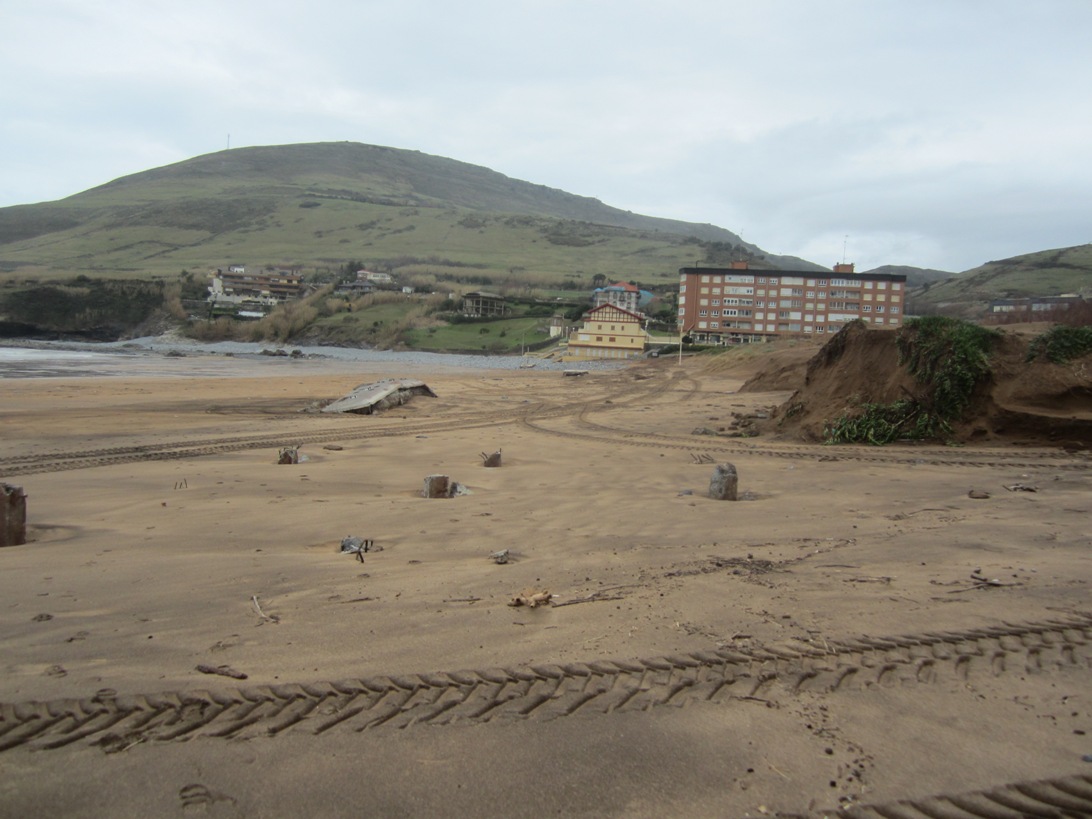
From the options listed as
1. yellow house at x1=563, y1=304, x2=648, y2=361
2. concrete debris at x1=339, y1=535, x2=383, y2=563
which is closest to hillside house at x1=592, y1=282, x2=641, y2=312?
yellow house at x1=563, y1=304, x2=648, y2=361

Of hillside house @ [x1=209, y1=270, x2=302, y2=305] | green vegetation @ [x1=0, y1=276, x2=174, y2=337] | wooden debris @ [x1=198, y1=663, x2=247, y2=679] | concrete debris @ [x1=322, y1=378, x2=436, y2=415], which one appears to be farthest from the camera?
hillside house @ [x1=209, y1=270, x2=302, y2=305]

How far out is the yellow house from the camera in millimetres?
54422

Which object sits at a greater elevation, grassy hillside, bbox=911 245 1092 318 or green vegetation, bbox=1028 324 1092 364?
grassy hillside, bbox=911 245 1092 318

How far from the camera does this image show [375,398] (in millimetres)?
18469

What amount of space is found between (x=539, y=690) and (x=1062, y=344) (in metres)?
11.9

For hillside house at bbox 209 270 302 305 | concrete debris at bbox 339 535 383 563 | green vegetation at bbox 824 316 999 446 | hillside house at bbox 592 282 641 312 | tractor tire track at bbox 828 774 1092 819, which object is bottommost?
concrete debris at bbox 339 535 383 563

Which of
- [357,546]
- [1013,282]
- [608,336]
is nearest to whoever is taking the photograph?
[357,546]

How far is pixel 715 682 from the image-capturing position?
296 centimetres

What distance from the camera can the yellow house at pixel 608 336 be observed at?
54.4m

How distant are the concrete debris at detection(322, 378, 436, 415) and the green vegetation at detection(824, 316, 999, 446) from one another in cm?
1101

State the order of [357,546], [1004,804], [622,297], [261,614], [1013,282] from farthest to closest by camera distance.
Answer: [1013,282]
[622,297]
[357,546]
[261,614]
[1004,804]

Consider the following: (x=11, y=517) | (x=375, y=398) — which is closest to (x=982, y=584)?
(x=11, y=517)

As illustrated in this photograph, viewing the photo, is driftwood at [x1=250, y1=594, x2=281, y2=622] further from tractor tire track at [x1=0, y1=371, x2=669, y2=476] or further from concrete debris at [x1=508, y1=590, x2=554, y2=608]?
tractor tire track at [x1=0, y1=371, x2=669, y2=476]

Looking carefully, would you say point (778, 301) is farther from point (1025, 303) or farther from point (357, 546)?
point (357, 546)
